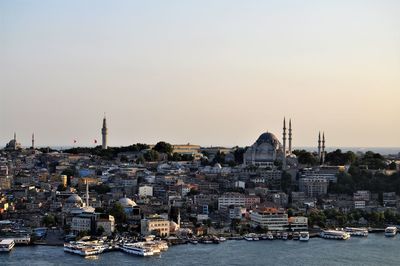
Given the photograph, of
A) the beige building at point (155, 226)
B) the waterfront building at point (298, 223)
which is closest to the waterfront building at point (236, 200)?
the waterfront building at point (298, 223)

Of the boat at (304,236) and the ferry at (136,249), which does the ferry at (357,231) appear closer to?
the boat at (304,236)


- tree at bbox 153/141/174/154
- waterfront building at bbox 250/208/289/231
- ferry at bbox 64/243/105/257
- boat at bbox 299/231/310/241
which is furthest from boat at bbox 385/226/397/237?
tree at bbox 153/141/174/154

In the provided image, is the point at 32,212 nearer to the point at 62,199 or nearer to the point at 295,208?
the point at 62,199

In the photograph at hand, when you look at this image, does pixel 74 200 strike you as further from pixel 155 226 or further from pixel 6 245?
pixel 6 245

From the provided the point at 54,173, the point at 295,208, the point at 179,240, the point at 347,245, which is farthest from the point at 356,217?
the point at 54,173

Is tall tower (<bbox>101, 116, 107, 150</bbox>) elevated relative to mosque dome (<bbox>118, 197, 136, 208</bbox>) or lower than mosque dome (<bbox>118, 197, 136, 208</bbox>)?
elevated

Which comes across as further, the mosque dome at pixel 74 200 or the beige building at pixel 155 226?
the mosque dome at pixel 74 200

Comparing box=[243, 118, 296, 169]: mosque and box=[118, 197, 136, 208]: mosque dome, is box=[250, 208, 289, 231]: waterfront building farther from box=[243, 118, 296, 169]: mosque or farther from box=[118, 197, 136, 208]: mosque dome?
box=[243, 118, 296, 169]: mosque
